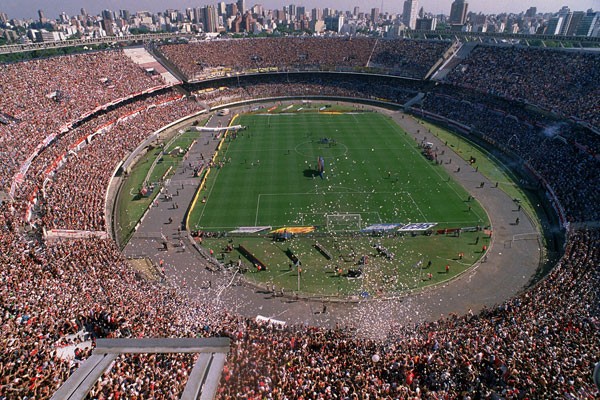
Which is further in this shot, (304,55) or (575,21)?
(575,21)

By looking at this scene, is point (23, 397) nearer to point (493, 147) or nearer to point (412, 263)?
point (412, 263)

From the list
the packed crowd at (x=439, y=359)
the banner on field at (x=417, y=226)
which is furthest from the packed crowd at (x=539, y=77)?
the packed crowd at (x=439, y=359)

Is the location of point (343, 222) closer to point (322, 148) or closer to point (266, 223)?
point (266, 223)

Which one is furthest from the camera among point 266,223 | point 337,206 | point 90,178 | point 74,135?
point 74,135

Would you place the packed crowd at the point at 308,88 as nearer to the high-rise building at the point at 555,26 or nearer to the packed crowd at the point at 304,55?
the packed crowd at the point at 304,55

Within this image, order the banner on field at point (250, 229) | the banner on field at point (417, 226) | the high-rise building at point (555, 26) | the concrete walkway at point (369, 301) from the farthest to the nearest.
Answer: the high-rise building at point (555, 26) → the banner on field at point (250, 229) → the banner on field at point (417, 226) → the concrete walkway at point (369, 301)

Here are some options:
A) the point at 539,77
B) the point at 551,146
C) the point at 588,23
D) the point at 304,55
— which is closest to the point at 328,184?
the point at 551,146

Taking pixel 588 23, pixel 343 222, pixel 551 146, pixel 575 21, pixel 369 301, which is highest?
pixel 575 21
